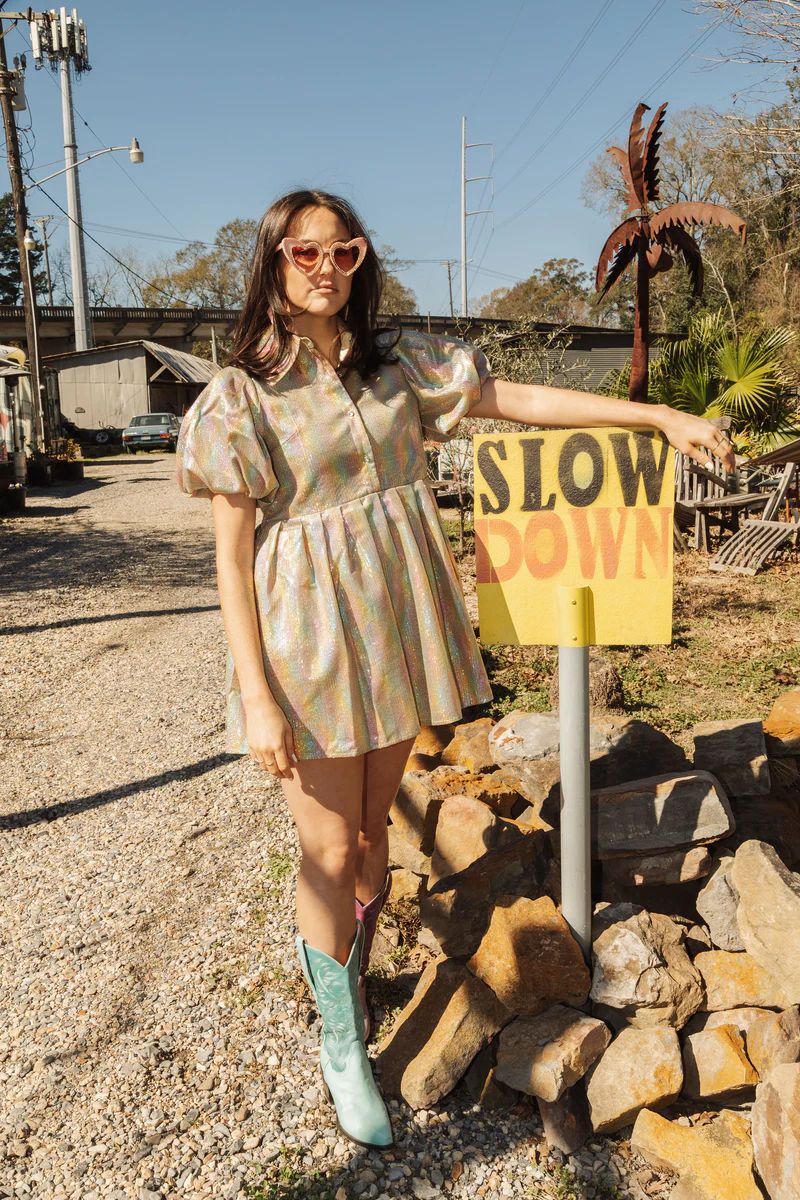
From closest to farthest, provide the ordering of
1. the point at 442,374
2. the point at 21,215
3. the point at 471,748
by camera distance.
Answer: the point at 442,374, the point at 471,748, the point at 21,215

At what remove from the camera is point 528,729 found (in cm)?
325

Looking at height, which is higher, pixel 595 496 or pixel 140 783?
pixel 595 496

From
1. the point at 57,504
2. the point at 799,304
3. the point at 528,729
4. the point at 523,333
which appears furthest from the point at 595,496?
the point at 799,304

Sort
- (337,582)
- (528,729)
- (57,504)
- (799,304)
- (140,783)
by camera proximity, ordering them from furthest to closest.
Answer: (799,304), (57,504), (140,783), (528,729), (337,582)

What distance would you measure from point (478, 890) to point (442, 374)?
1.38m

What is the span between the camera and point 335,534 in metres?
1.84

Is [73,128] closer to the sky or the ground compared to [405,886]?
closer to the sky

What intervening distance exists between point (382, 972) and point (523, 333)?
910cm

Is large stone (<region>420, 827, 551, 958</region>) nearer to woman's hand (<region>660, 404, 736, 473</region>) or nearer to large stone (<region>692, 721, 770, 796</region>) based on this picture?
large stone (<region>692, 721, 770, 796</region>)

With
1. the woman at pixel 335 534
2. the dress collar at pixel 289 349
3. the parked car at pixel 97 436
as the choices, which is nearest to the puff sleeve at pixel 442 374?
the woman at pixel 335 534

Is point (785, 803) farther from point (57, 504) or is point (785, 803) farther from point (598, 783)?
point (57, 504)

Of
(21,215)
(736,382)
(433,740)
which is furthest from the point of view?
(21,215)

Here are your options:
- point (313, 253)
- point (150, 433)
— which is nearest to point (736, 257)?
point (150, 433)

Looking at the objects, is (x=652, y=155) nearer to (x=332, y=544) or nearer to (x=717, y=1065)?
(x=332, y=544)
